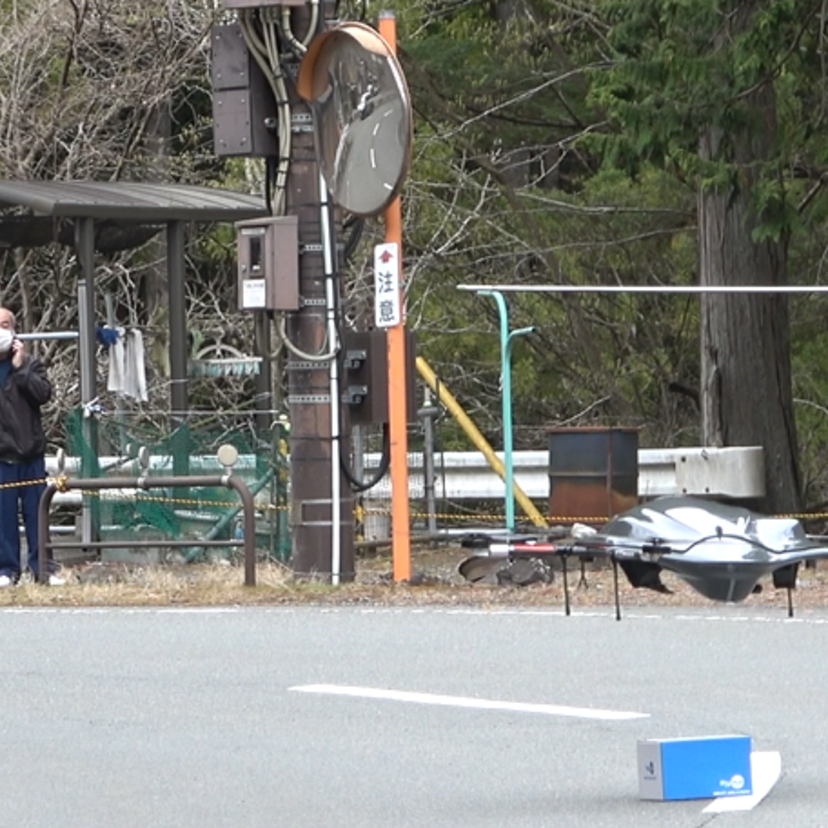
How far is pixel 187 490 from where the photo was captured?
59.0 feet

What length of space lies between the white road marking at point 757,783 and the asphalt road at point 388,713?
0.06 metres

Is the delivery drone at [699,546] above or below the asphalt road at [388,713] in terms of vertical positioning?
above

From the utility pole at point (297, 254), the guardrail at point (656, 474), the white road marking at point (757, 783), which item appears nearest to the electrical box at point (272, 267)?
the utility pole at point (297, 254)

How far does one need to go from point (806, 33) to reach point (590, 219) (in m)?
7.75

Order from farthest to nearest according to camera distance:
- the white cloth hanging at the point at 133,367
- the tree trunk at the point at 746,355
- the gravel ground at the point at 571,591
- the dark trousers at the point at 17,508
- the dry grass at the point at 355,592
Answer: the tree trunk at the point at 746,355 < the white cloth hanging at the point at 133,367 < the dark trousers at the point at 17,508 < the dry grass at the point at 355,592 < the gravel ground at the point at 571,591

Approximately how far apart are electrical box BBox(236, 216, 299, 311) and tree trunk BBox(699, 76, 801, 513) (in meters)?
8.21

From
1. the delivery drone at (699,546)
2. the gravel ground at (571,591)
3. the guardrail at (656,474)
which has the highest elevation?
the delivery drone at (699,546)

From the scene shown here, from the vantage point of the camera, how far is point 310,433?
619 inches

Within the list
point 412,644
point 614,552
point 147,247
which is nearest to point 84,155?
point 147,247

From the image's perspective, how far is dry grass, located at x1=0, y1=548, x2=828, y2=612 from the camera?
1444 cm

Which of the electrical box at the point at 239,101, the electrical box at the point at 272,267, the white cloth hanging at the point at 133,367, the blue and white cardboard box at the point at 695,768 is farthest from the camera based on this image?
the white cloth hanging at the point at 133,367

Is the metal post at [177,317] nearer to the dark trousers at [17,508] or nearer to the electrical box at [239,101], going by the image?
the dark trousers at [17,508]

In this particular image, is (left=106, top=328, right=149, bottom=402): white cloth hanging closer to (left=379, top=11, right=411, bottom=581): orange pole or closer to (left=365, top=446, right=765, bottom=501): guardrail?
(left=365, top=446, right=765, bottom=501): guardrail

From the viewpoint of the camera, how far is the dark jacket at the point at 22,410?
53.5 ft
